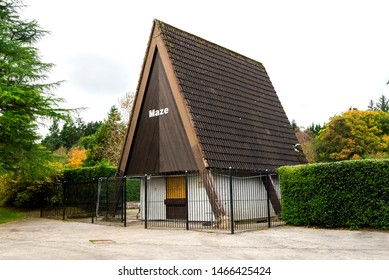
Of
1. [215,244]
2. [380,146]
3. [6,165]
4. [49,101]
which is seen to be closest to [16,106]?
[49,101]

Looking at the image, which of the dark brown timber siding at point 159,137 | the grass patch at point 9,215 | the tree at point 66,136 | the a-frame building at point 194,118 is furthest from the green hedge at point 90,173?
the tree at point 66,136

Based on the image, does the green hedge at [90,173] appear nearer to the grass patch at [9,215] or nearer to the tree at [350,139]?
the grass patch at [9,215]

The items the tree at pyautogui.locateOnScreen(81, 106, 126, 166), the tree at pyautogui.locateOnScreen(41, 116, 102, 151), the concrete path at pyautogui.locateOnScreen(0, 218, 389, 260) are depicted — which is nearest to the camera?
the concrete path at pyautogui.locateOnScreen(0, 218, 389, 260)

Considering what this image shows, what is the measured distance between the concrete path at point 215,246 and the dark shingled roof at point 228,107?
4334mm

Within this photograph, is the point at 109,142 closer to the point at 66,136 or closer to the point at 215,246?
the point at 66,136

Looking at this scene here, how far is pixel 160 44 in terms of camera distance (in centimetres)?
1838

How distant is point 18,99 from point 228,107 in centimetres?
998

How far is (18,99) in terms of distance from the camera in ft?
58.0

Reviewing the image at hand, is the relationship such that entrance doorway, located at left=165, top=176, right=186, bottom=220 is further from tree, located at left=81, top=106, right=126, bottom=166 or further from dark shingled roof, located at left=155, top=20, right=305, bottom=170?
tree, located at left=81, top=106, right=126, bottom=166

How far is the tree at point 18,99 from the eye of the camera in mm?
18266

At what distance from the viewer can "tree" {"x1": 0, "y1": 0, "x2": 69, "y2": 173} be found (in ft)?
59.9

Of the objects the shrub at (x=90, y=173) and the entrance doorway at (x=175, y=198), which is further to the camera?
the shrub at (x=90, y=173)

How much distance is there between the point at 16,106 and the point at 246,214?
12.7 m

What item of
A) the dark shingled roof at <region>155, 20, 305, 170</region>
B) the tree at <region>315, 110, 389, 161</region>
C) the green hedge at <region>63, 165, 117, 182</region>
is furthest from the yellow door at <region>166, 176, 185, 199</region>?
the tree at <region>315, 110, 389, 161</region>
